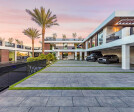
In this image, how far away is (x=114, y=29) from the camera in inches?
557

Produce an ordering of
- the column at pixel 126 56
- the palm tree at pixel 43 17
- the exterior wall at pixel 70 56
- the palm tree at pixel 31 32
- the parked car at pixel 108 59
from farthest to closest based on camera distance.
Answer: the exterior wall at pixel 70 56 → the palm tree at pixel 31 32 → the palm tree at pixel 43 17 → the parked car at pixel 108 59 → the column at pixel 126 56

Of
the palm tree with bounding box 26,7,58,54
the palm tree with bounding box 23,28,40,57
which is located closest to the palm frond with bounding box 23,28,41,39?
the palm tree with bounding box 23,28,40,57

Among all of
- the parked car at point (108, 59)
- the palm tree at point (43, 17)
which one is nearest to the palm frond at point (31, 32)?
the palm tree at point (43, 17)

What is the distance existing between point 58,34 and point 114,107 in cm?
5303

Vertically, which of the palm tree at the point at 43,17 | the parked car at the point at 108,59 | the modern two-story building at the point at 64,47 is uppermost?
the palm tree at the point at 43,17

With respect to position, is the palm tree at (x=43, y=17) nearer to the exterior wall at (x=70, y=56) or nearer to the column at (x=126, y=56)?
the column at (x=126, y=56)

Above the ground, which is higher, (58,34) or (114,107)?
(58,34)

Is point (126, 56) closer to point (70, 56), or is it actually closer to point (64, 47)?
point (64, 47)

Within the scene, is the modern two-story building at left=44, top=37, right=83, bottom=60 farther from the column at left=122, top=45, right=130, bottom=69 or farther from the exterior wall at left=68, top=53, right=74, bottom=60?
the column at left=122, top=45, right=130, bottom=69

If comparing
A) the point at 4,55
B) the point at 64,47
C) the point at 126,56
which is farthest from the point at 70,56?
the point at 126,56

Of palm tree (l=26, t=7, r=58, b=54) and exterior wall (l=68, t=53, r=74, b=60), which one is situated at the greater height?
palm tree (l=26, t=7, r=58, b=54)

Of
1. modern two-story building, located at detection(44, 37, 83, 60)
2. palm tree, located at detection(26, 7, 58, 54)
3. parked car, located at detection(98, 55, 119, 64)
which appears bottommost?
parked car, located at detection(98, 55, 119, 64)

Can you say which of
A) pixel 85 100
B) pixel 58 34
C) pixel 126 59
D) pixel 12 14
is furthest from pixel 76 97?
pixel 58 34

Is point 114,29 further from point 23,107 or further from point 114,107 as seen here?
point 23,107
